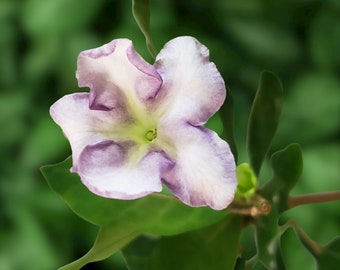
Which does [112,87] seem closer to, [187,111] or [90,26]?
[187,111]

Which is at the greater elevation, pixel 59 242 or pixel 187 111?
pixel 187 111

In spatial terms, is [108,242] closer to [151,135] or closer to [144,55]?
[151,135]

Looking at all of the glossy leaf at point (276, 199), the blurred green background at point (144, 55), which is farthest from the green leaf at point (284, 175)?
the blurred green background at point (144, 55)

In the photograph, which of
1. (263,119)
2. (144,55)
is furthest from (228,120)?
(144,55)

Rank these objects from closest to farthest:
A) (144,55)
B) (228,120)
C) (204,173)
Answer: (204,173) < (228,120) < (144,55)

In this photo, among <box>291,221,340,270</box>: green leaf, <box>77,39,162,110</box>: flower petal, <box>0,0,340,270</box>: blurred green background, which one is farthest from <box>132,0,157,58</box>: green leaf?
<box>0,0,340,270</box>: blurred green background

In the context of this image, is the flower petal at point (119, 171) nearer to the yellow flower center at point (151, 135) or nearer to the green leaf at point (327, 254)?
the yellow flower center at point (151, 135)

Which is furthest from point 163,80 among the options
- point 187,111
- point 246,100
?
point 246,100
